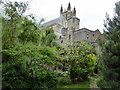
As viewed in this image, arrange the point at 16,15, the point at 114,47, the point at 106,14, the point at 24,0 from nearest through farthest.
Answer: the point at 114,47, the point at 106,14, the point at 16,15, the point at 24,0

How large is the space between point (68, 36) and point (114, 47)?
33.6m

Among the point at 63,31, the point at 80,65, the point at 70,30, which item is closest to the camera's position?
the point at 80,65

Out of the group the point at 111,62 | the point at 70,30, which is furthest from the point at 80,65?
the point at 70,30

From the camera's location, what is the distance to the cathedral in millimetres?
32594

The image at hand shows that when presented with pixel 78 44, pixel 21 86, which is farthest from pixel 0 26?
pixel 78 44

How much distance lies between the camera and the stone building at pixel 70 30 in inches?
1284

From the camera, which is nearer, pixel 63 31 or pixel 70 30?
pixel 63 31

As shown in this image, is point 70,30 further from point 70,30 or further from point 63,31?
point 63,31

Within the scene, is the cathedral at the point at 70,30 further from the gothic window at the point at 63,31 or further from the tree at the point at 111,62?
the tree at the point at 111,62

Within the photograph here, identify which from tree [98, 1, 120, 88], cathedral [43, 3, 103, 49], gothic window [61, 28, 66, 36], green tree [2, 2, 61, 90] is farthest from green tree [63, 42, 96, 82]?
gothic window [61, 28, 66, 36]

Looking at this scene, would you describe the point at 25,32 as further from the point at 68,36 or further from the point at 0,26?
the point at 68,36

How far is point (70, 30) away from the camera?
3922 cm

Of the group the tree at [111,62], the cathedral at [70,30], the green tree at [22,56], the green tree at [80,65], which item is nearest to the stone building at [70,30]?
the cathedral at [70,30]

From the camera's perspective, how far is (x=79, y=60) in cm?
831
